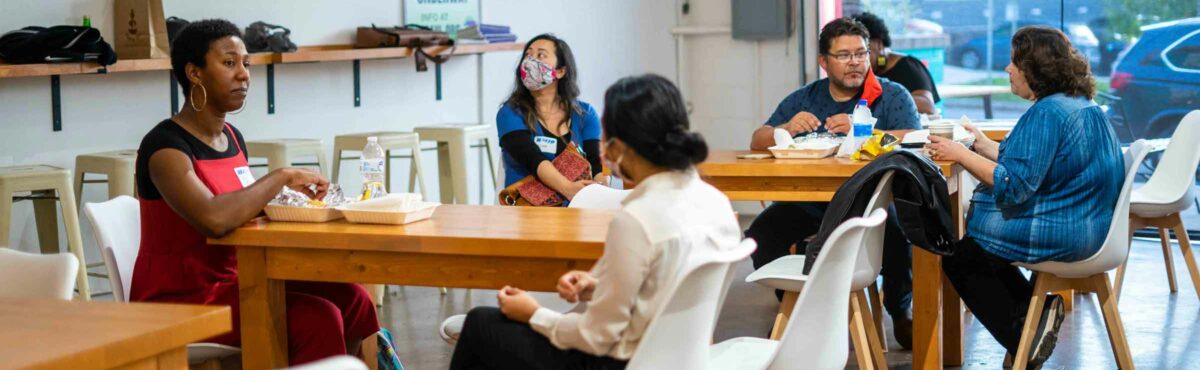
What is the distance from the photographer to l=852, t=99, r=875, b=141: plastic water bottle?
465cm

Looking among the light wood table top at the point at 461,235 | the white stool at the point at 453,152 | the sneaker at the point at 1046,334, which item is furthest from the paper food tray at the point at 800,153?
the white stool at the point at 453,152

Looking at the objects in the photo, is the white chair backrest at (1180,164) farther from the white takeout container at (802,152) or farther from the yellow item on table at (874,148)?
the white takeout container at (802,152)

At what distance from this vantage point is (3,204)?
4875 mm

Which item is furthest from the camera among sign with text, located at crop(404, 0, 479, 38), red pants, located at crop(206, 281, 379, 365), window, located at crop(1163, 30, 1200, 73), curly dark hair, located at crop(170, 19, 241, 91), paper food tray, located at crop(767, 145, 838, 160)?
window, located at crop(1163, 30, 1200, 73)

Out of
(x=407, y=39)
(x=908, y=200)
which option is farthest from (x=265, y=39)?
(x=908, y=200)

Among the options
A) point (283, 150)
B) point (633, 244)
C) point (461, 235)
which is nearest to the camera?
point (633, 244)

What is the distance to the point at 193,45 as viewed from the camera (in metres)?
3.52

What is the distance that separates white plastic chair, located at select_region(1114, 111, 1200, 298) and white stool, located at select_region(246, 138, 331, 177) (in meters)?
3.31

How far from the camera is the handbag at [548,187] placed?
458 cm

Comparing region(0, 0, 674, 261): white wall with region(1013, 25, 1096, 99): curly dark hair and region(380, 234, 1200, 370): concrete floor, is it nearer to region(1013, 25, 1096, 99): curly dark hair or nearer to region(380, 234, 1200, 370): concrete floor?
region(380, 234, 1200, 370): concrete floor

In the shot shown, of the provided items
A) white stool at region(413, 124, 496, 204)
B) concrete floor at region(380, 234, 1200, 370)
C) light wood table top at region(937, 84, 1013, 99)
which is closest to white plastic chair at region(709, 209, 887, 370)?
concrete floor at region(380, 234, 1200, 370)

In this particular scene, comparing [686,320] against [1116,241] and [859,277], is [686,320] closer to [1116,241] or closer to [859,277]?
[859,277]

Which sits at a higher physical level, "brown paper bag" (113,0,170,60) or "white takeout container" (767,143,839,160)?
"brown paper bag" (113,0,170,60)

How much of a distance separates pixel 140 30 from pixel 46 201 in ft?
2.57
